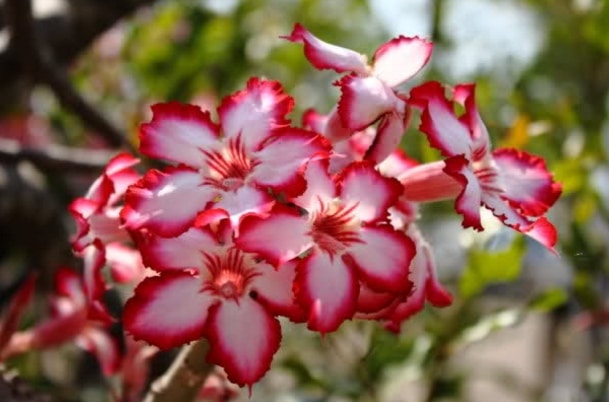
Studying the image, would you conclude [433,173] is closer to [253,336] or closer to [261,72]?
[253,336]

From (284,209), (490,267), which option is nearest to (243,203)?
(284,209)

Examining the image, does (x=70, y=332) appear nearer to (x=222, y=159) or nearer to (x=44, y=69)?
(x=222, y=159)

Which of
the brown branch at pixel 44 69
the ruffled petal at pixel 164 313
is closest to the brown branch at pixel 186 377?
the ruffled petal at pixel 164 313

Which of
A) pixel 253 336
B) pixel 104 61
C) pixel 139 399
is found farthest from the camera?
pixel 104 61

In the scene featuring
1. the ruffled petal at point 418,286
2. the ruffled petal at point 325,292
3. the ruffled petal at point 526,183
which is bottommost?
the ruffled petal at point 418,286

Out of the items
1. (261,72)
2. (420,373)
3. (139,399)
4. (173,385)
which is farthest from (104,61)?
(173,385)

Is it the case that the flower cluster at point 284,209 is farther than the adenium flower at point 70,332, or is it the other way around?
the adenium flower at point 70,332

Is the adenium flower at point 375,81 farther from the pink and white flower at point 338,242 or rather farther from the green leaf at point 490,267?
the green leaf at point 490,267
